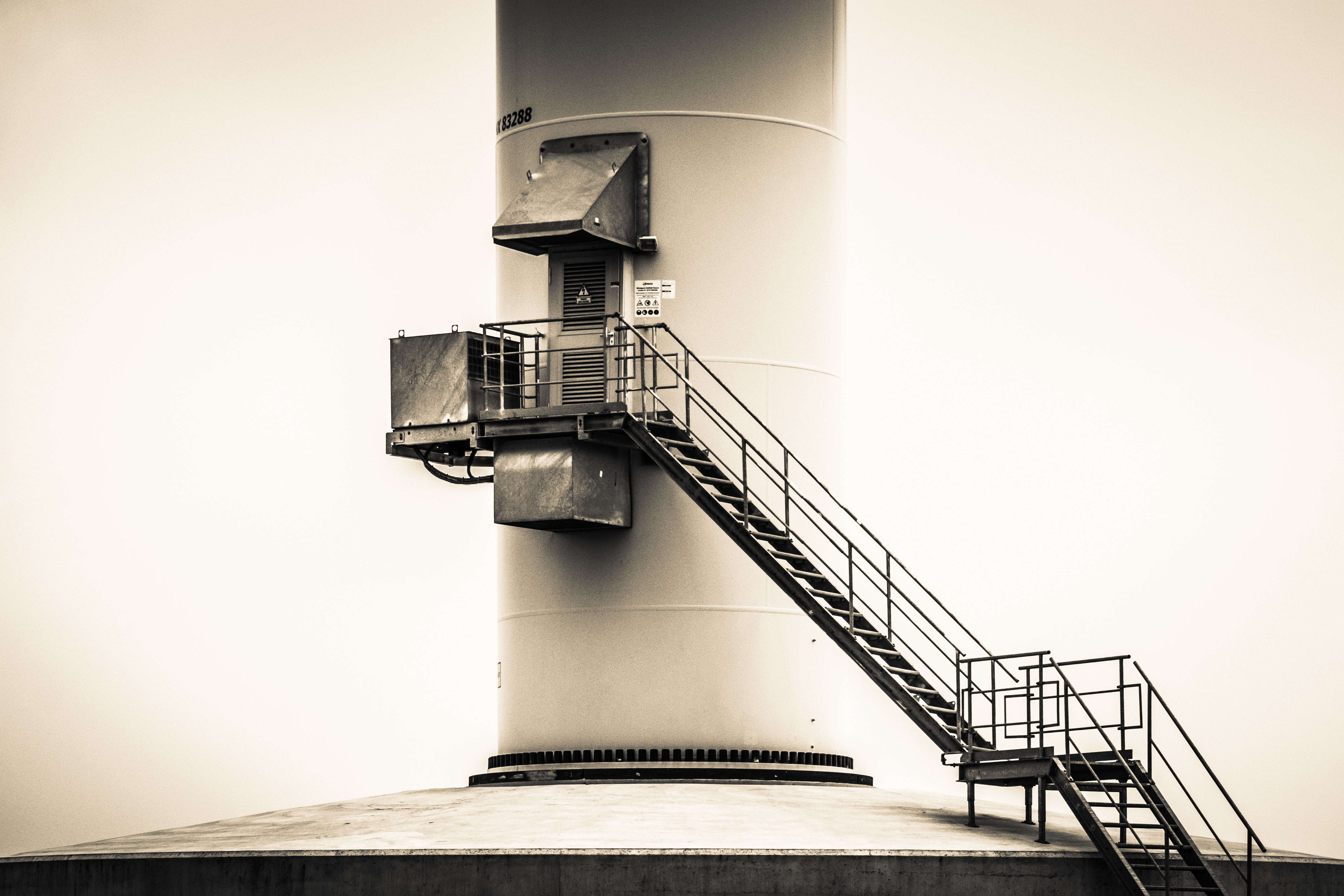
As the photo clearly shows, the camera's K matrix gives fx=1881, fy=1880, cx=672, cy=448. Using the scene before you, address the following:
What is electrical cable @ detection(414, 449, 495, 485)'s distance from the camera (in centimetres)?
2173

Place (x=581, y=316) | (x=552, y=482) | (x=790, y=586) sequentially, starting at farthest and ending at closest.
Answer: (x=581, y=316)
(x=552, y=482)
(x=790, y=586)

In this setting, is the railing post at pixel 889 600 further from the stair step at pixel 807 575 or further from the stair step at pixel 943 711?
the stair step at pixel 943 711

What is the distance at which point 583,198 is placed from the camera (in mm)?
21266

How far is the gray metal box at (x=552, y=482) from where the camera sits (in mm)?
20375

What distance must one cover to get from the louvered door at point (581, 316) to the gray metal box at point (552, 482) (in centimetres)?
99

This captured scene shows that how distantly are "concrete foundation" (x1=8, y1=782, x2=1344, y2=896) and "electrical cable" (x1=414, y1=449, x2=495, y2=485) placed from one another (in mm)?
4399

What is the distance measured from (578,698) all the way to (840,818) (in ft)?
15.0

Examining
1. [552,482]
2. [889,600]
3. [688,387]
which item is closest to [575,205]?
[688,387]

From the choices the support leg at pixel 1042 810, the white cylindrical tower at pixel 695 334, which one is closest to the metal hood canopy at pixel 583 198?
the white cylindrical tower at pixel 695 334

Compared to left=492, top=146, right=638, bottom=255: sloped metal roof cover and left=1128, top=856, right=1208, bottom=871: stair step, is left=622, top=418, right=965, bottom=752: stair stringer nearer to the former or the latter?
left=1128, top=856, right=1208, bottom=871: stair step

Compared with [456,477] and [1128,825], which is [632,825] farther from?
[456,477]

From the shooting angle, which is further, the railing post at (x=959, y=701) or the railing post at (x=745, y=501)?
the railing post at (x=745, y=501)

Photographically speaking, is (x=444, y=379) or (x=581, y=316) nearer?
(x=444, y=379)

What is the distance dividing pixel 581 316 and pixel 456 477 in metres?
3.07
